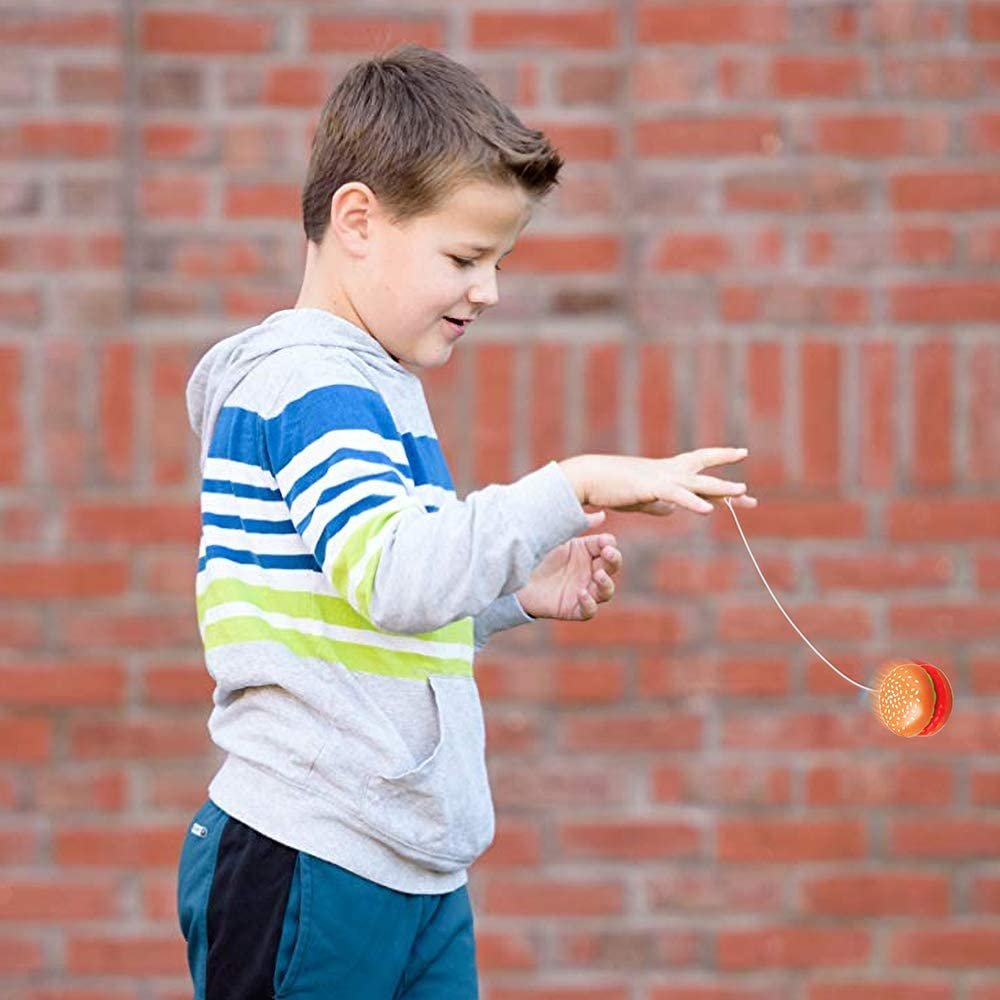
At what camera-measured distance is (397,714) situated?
2.35 m

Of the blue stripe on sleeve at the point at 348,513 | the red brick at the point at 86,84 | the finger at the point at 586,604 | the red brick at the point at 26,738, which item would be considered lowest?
the red brick at the point at 26,738

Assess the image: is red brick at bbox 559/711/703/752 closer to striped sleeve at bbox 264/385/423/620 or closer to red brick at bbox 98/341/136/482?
red brick at bbox 98/341/136/482

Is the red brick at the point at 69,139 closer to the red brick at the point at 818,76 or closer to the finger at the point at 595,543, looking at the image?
the red brick at the point at 818,76

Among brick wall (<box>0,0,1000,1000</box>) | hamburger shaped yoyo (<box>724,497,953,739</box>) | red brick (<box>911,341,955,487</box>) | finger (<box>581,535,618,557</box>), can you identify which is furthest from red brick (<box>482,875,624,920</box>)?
finger (<box>581,535,618,557</box>)

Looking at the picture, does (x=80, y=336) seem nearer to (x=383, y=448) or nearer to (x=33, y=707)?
(x=33, y=707)

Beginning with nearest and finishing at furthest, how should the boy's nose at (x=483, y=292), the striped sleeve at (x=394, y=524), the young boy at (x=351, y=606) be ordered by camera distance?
1. the striped sleeve at (x=394, y=524)
2. the young boy at (x=351, y=606)
3. the boy's nose at (x=483, y=292)

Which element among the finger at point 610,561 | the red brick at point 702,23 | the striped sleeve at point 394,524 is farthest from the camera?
the red brick at point 702,23

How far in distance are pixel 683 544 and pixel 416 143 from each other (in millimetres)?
1457

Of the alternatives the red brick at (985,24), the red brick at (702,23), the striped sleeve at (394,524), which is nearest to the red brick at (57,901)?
the striped sleeve at (394,524)

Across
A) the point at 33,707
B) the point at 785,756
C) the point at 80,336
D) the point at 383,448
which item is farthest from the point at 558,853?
the point at 383,448

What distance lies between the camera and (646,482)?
218cm

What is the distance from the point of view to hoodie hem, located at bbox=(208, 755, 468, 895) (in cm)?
234

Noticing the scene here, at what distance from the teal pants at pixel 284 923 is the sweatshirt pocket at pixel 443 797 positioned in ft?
0.22

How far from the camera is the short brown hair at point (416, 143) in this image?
2395 mm
